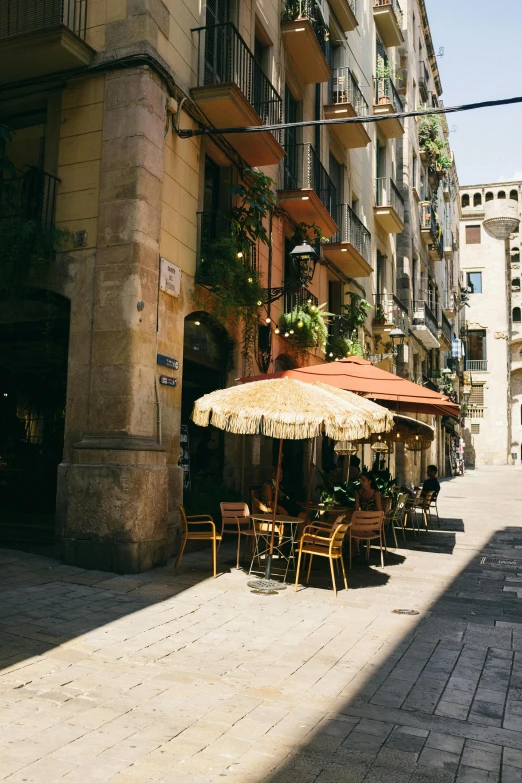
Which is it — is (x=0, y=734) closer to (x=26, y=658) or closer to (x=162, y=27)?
(x=26, y=658)

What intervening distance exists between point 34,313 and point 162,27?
458 centimetres

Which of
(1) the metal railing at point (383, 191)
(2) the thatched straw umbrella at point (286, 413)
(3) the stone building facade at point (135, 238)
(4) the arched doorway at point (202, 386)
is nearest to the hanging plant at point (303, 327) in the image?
(3) the stone building facade at point (135, 238)

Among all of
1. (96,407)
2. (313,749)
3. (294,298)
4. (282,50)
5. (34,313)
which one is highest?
(282,50)

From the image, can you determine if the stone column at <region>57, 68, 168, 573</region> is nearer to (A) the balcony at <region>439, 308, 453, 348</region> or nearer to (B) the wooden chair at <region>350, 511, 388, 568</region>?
(B) the wooden chair at <region>350, 511, 388, 568</region>

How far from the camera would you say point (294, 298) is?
51.2 feet

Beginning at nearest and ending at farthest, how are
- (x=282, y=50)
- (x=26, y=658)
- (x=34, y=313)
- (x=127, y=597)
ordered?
(x=26, y=658) < (x=127, y=597) < (x=34, y=313) < (x=282, y=50)

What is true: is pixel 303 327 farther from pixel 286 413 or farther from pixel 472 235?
pixel 472 235

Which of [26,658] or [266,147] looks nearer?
[26,658]

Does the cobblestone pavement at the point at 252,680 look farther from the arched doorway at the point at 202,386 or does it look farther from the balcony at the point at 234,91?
the balcony at the point at 234,91

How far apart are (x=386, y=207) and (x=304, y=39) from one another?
9.01m

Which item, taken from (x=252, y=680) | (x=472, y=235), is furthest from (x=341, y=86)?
(x=472, y=235)

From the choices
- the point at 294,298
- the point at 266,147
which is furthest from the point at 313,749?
the point at 294,298

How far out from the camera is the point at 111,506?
859cm

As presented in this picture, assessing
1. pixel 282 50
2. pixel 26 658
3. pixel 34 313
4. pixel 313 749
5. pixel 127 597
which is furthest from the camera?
pixel 282 50
